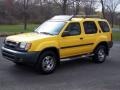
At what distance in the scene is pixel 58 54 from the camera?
10016mm

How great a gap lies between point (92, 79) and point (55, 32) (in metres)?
2.14

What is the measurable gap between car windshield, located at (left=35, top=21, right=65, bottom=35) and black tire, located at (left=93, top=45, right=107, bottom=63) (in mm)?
2139

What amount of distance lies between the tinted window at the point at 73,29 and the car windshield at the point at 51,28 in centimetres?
28

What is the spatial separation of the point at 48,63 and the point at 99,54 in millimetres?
2981

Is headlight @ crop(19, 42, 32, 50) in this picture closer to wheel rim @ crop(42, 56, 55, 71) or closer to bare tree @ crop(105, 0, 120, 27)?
wheel rim @ crop(42, 56, 55, 71)

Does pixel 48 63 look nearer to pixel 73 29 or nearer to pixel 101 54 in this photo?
pixel 73 29

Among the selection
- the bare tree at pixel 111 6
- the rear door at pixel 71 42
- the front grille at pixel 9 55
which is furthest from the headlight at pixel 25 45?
the bare tree at pixel 111 6

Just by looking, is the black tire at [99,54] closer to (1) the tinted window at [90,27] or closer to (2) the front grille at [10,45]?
(1) the tinted window at [90,27]

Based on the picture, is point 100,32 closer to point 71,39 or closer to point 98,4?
point 71,39

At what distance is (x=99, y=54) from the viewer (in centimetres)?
1198

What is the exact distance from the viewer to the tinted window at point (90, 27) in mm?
11227

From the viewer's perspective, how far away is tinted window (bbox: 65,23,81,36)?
1051cm

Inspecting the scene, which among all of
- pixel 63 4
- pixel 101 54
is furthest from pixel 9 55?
pixel 63 4

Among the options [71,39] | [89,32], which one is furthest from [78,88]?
[89,32]
